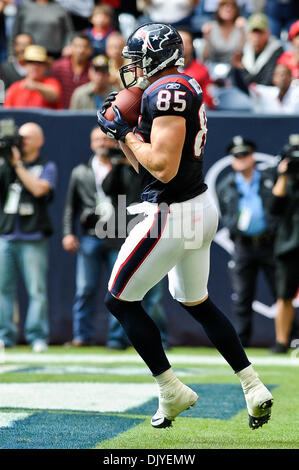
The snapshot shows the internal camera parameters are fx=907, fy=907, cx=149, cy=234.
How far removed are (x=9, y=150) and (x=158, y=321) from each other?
223cm

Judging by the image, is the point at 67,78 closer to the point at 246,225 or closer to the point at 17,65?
the point at 17,65

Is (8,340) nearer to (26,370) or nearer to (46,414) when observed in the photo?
(26,370)

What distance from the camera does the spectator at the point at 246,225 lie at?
8984 millimetres

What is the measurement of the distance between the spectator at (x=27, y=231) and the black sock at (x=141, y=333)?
4.58 m

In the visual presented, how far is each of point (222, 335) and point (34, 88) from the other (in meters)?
6.18

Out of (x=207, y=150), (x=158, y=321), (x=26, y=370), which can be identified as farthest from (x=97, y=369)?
(x=207, y=150)

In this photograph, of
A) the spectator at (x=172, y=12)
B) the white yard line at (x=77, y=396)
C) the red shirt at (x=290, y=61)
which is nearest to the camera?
the white yard line at (x=77, y=396)

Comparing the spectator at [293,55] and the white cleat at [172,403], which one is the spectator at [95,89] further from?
the white cleat at [172,403]

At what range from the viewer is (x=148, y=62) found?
4535 millimetres

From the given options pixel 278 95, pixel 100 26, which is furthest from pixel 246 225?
pixel 100 26

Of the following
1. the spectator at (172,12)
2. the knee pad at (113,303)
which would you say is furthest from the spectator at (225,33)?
the knee pad at (113,303)

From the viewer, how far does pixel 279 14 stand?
41.1ft
